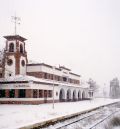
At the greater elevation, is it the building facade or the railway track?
the building facade

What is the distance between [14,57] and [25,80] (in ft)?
34.1

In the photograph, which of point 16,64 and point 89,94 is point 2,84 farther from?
point 89,94

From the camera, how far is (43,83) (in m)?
47.1

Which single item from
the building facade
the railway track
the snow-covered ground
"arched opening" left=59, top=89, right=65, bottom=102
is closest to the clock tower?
the building facade

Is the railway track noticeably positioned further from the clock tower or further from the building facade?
the clock tower

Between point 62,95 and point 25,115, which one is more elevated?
point 62,95

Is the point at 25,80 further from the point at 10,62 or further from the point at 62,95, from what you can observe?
the point at 62,95

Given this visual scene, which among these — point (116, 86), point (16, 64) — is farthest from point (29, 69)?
point (116, 86)

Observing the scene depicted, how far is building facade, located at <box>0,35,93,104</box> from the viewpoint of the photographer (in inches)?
1729

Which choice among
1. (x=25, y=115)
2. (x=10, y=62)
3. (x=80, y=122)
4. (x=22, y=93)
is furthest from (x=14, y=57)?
(x=80, y=122)

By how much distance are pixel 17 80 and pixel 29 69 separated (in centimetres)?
1168

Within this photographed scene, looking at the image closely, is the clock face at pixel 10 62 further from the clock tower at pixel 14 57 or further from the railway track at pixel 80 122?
the railway track at pixel 80 122

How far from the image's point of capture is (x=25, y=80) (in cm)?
4341

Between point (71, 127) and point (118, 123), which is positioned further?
point (118, 123)
